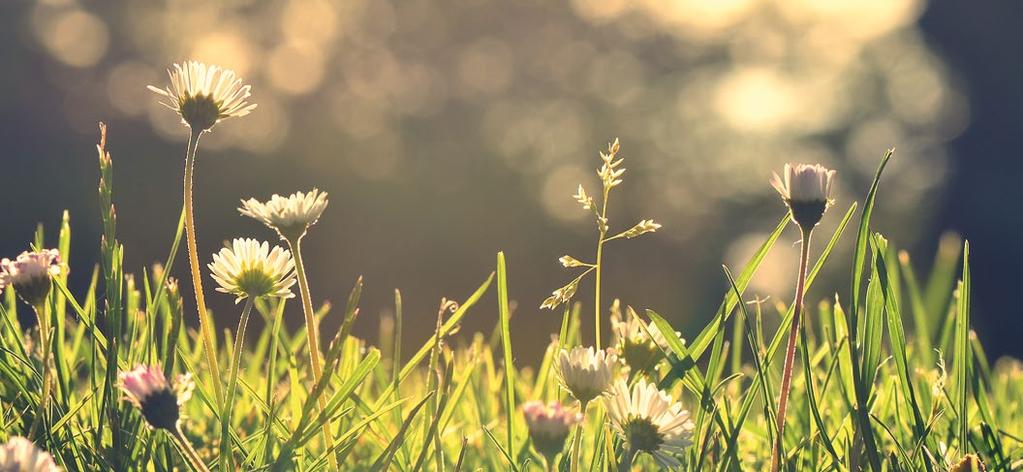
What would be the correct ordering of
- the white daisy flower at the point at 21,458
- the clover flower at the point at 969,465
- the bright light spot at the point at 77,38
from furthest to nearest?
the bright light spot at the point at 77,38 → the clover flower at the point at 969,465 → the white daisy flower at the point at 21,458

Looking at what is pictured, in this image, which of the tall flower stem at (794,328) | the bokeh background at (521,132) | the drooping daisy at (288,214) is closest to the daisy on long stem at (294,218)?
the drooping daisy at (288,214)

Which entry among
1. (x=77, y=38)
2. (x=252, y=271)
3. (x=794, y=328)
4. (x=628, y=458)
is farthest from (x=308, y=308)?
(x=77, y=38)

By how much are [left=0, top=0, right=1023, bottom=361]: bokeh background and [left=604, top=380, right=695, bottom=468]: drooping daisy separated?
10.0 meters

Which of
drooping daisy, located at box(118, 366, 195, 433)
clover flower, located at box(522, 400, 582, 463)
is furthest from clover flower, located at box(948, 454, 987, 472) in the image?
drooping daisy, located at box(118, 366, 195, 433)

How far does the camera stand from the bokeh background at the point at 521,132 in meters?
15.6

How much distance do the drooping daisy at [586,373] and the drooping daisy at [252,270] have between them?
0.89ft

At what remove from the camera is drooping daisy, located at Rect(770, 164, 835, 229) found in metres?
0.87

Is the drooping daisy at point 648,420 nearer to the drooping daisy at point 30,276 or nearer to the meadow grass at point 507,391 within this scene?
the meadow grass at point 507,391

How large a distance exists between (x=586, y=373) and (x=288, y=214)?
0.30 m

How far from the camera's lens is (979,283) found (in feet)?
47.6

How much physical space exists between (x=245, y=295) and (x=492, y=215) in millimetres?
17981

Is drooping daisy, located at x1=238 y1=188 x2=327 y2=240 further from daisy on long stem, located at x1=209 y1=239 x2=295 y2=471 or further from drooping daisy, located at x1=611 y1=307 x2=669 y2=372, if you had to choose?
drooping daisy, located at x1=611 y1=307 x2=669 y2=372

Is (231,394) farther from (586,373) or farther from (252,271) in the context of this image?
(586,373)

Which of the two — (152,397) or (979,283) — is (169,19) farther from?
(152,397)
